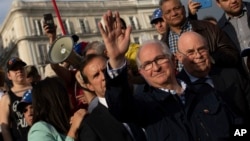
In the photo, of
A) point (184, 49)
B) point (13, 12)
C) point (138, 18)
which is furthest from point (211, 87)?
point (138, 18)

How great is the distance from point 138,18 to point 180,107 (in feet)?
173

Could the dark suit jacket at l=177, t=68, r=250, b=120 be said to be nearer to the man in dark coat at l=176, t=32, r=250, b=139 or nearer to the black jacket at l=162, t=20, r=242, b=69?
the man in dark coat at l=176, t=32, r=250, b=139

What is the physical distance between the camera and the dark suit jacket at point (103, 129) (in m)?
2.23

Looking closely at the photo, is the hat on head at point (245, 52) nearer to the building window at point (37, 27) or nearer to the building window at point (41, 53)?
the building window at point (41, 53)

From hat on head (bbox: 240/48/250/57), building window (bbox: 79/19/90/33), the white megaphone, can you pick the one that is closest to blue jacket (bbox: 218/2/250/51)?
hat on head (bbox: 240/48/250/57)

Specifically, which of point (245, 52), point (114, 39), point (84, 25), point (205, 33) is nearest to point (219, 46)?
point (205, 33)

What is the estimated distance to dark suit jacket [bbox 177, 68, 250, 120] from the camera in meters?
2.56

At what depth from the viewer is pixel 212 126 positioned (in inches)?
88.7

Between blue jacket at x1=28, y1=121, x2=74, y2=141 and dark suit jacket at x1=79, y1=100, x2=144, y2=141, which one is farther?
blue jacket at x1=28, y1=121, x2=74, y2=141

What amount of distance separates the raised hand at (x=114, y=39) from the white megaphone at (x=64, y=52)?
1430 mm

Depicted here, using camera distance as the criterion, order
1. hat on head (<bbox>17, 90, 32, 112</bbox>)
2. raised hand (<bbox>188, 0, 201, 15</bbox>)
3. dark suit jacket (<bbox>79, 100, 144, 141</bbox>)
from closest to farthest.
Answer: dark suit jacket (<bbox>79, 100, 144, 141</bbox>) < hat on head (<bbox>17, 90, 32, 112</bbox>) < raised hand (<bbox>188, 0, 201, 15</bbox>)

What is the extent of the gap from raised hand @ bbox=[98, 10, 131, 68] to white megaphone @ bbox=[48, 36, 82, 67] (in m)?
1.43

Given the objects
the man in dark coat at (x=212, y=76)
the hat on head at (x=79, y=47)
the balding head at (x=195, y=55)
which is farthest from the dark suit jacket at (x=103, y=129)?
the hat on head at (x=79, y=47)

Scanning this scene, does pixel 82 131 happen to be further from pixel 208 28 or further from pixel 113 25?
pixel 208 28
